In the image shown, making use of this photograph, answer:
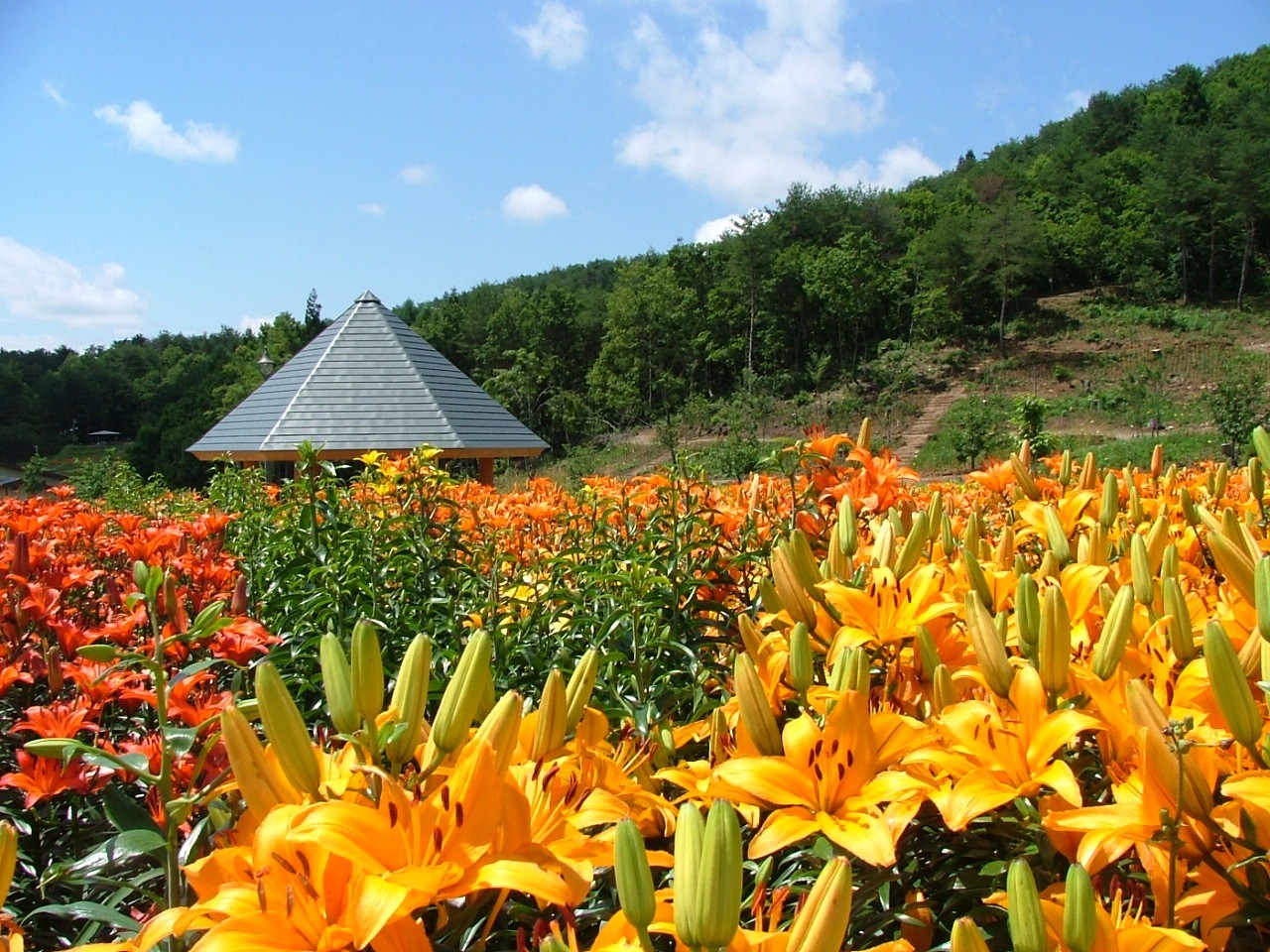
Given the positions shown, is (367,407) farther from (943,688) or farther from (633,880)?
(633,880)

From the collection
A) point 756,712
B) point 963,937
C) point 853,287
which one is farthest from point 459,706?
point 853,287

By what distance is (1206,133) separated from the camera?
4062 cm

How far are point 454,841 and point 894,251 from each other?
167 feet

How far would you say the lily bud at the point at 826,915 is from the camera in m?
0.58

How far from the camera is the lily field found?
612 millimetres

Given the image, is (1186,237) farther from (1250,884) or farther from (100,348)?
(100,348)

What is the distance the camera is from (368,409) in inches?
539

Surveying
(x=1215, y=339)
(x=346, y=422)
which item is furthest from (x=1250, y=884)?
(x=1215, y=339)

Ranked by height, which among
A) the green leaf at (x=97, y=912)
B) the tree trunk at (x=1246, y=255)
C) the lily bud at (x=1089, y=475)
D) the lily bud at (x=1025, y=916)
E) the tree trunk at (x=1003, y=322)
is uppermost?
the tree trunk at (x=1246, y=255)

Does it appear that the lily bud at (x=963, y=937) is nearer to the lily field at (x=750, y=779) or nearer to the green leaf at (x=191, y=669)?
the lily field at (x=750, y=779)

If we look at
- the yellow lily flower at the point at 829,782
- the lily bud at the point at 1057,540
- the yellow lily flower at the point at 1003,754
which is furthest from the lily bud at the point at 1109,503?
the yellow lily flower at the point at 829,782

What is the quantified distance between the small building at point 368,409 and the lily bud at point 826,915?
1192 centimetres

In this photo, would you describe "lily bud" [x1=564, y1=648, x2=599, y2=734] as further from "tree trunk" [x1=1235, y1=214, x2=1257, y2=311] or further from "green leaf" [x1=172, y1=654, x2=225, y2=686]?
"tree trunk" [x1=1235, y1=214, x2=1257, y2=311]

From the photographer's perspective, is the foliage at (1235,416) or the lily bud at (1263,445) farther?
the foliage at (1235,416)
